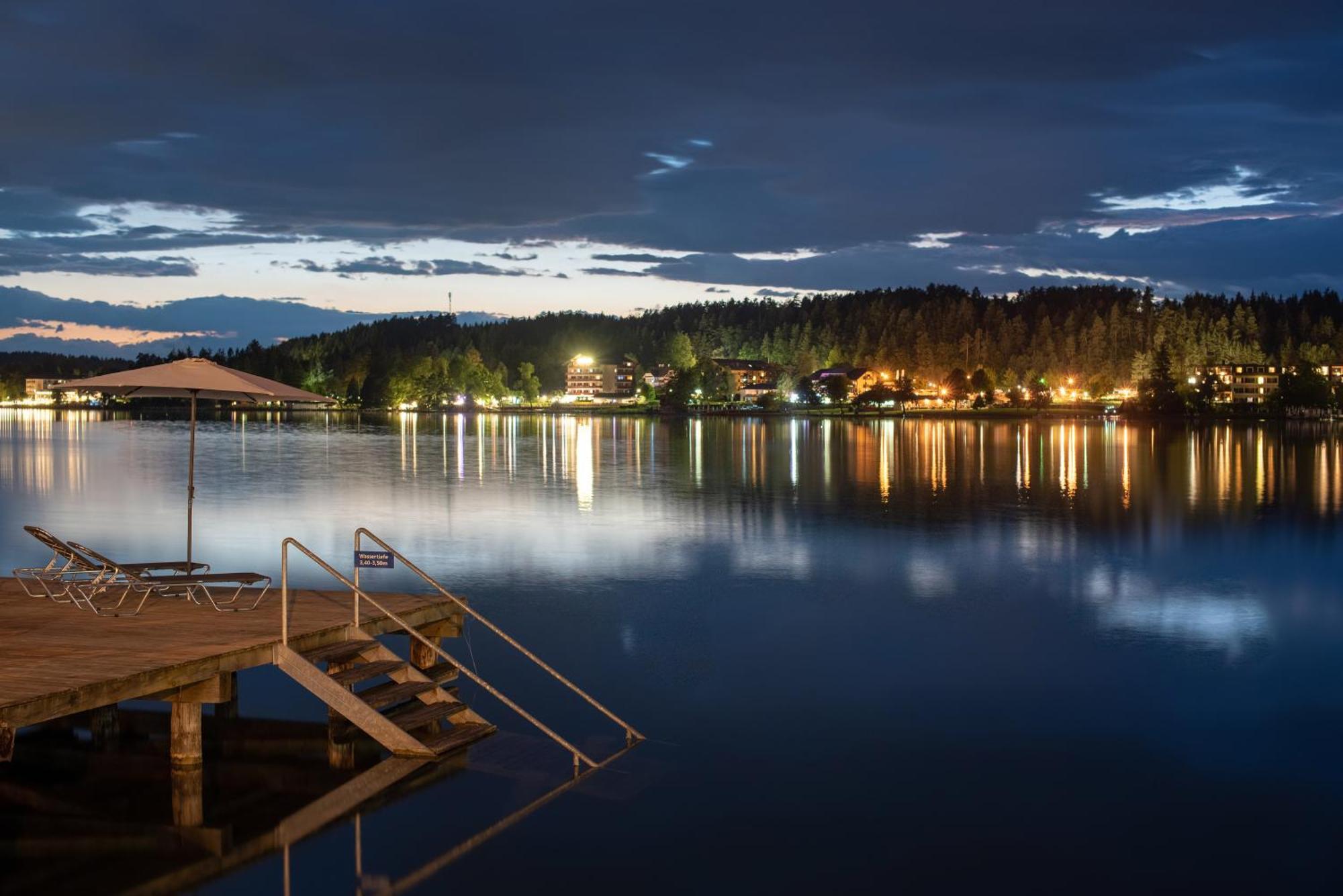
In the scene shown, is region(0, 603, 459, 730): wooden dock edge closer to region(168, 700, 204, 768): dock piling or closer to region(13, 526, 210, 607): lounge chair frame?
→ region(168, 700, 204, 768): dock piling

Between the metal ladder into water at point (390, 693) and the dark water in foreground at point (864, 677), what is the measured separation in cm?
68

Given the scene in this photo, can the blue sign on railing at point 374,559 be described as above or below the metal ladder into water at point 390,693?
above

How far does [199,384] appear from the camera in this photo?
18.0 m

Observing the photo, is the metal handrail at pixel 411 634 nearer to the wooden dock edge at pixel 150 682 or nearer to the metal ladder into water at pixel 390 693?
the metal ladder into water at pixel 390 693

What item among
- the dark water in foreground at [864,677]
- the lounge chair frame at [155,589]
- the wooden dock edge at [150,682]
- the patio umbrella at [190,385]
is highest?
the patio umbrella at [190,385]

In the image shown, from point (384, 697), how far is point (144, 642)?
8.59 ft

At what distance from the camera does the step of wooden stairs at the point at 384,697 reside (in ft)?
43.0

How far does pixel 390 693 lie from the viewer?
13461 millimetres

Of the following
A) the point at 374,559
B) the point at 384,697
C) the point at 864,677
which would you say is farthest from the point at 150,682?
the point at 864,677

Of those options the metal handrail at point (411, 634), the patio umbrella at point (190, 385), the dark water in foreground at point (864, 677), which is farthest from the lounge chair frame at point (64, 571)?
the metal handrail at point (411, 634)

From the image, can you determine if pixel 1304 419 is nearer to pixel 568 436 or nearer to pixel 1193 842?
pixel 568 436

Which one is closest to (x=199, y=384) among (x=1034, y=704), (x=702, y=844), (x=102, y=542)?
(x=702, y=844)

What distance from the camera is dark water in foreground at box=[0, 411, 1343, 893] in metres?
11.4

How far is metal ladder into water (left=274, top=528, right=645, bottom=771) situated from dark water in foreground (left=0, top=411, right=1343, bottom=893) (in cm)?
68
